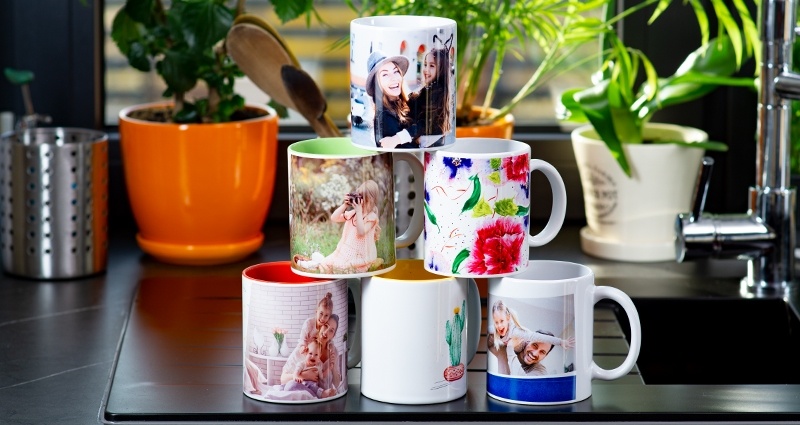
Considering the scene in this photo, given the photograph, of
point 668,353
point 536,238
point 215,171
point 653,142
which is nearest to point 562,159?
point 653,142

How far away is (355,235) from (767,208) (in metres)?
0.58

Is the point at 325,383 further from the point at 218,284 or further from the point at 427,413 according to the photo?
the point at 218,284

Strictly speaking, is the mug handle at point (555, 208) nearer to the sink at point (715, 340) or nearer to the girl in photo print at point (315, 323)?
the girl in photo print at point (315, 323)

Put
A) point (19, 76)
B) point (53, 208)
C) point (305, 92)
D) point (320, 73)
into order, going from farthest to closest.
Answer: point (320, 73), point (19, 76), point (53, 208), point (305, 92)

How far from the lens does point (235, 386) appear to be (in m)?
0.98

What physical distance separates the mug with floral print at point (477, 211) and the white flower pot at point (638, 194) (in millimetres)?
490

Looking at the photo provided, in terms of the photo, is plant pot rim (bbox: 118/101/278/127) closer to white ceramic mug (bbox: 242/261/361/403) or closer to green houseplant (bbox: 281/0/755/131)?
green houseplant (bbox: 281/0/755/131)

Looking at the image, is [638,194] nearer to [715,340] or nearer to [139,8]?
[715,340]

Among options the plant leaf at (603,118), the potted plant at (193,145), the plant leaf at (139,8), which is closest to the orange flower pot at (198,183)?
the potted plant at (193,145)

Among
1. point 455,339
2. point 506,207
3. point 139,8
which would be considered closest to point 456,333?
point 455,339

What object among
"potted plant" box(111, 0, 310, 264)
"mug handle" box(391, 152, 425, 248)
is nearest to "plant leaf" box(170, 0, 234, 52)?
"potted plant" box(111, 0, 310, 264)

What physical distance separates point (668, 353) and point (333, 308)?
0.52 metres

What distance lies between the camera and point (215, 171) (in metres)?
1.34

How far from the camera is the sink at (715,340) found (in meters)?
1.28
